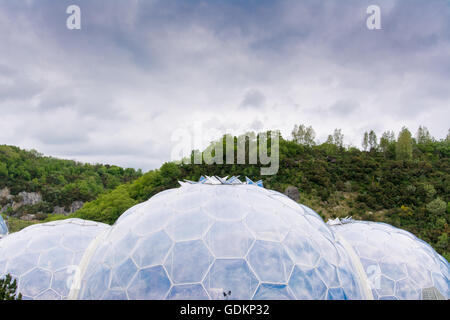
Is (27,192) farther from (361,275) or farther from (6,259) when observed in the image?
(361,275)

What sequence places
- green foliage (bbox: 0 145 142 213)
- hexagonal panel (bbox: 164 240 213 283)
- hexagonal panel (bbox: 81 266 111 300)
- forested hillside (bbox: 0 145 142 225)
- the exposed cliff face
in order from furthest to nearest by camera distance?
1. green foliage (bbox: 0 145 142 213)
2. forested hillside (bbox: 0 145 142 225)
3. the exposed cliff face
4. hexagonal panel (bbox: 81 266 111 300)
5. hexagonal panel (bbox: 164 240 213 283)

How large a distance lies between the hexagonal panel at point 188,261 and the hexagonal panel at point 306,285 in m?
1.22

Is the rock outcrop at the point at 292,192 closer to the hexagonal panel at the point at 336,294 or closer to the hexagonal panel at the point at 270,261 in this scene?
the hexagonal panel at the point at 336,294

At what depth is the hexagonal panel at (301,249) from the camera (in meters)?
3.92

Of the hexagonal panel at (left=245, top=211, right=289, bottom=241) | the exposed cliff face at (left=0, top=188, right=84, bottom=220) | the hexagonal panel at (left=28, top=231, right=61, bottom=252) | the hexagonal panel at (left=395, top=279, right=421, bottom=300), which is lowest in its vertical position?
the exposed cliff face at (left=0, top=188, right=84, bottom=220)

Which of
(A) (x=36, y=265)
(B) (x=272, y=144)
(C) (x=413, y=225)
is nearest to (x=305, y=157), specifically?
(B) (x=272, y=144)

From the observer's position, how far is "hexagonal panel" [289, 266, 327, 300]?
12.0 feet

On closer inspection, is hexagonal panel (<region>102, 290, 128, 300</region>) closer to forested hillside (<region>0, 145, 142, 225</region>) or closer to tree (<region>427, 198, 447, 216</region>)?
tree (<region>427, 198, 447, 216</region>)

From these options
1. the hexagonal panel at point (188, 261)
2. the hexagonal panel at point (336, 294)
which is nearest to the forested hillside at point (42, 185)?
the hexagonal panel at point (188, 261)

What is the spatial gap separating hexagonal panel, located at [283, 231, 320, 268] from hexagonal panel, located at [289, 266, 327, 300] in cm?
13

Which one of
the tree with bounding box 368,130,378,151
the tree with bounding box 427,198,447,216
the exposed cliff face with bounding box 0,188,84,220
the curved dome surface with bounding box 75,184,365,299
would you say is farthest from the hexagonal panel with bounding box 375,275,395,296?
the exposed cliff face with bounding box 0,188,84,220

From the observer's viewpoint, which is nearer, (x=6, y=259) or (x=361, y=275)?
(x=361, y=275)

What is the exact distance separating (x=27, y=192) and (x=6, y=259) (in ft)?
280
